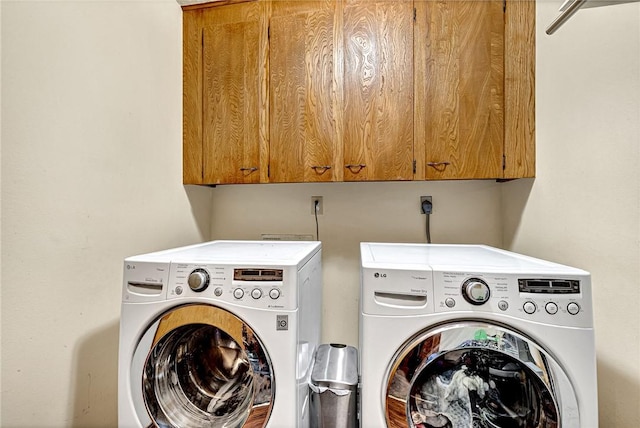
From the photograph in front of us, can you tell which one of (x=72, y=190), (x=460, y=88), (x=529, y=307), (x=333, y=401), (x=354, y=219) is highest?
(x=460, y=88)

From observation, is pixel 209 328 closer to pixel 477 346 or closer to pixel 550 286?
pixel 477 346

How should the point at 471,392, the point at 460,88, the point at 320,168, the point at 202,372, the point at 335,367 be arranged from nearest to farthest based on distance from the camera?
the point at 471,392 < the point at 202,372 < the point at 335,367 < the point at 460,88 < the point at 320,168

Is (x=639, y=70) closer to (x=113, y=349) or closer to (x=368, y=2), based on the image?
(x=368, y=2)

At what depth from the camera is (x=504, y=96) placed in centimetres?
135

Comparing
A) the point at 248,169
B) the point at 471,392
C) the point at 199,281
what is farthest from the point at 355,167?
the point at 471,392

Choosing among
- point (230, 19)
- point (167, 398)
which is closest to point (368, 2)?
point (230, 19)

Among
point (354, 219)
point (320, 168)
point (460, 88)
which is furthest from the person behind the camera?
point (354, 219)

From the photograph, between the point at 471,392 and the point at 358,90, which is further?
the point at 358,90

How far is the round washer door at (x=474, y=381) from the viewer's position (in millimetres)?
791

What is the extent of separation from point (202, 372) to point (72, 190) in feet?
2.77

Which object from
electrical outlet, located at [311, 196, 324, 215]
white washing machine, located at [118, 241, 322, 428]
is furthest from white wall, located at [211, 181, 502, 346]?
white washing machine, located at [118, 241, 322, 428]

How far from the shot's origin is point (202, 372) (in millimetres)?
1098

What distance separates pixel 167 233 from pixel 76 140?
1.94 ft

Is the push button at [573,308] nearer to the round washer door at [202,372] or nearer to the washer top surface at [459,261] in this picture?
the washer top surface at [459,261]
